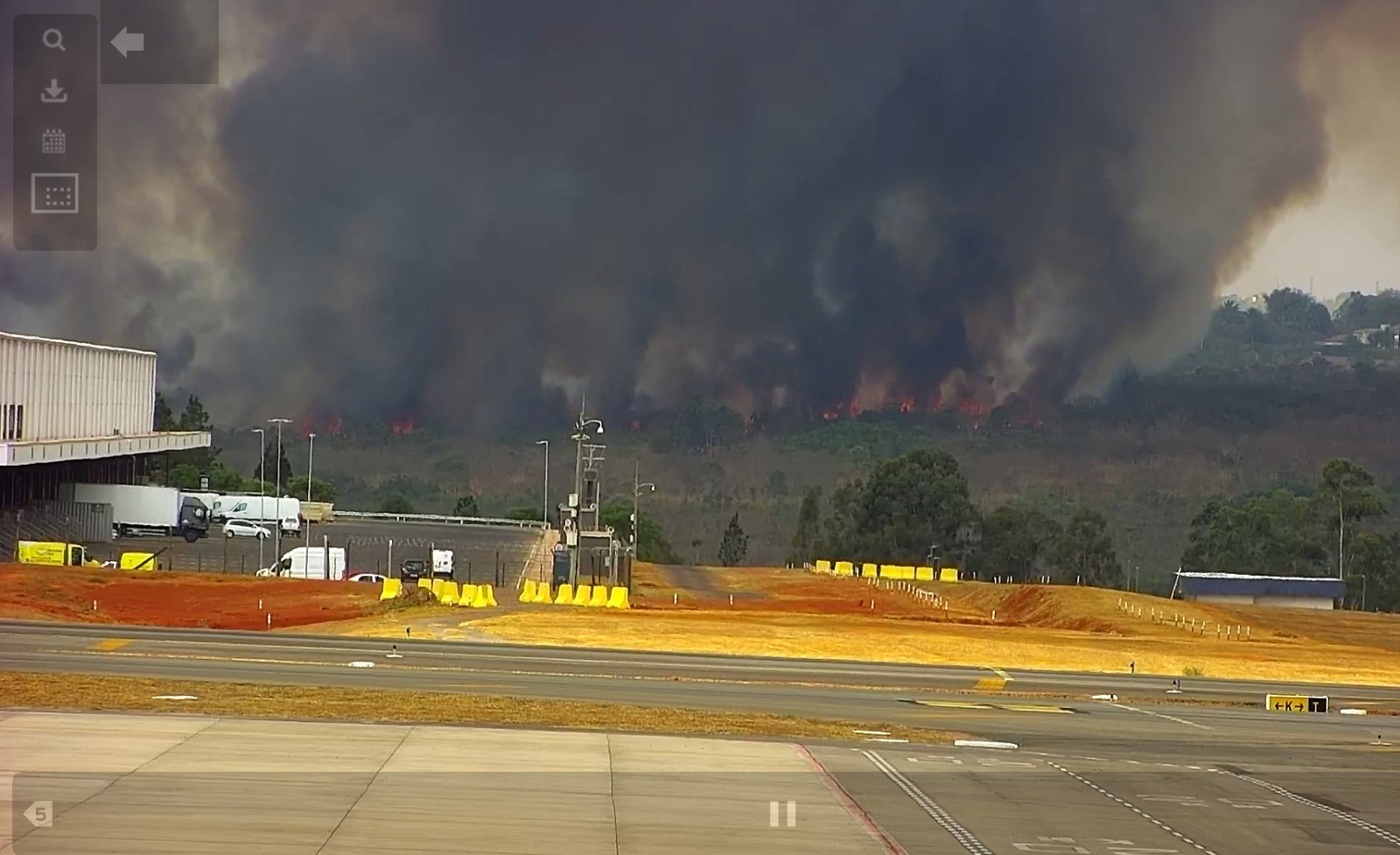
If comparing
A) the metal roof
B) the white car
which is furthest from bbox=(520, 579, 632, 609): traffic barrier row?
the metal roof

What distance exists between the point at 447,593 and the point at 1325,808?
5540 cm

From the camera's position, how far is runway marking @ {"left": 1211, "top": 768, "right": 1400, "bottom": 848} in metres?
31.2

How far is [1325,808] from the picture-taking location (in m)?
34.0

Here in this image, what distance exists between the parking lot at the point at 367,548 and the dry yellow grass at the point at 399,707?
55117mm

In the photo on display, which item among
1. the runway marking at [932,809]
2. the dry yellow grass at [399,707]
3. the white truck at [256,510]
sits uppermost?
the white truck at [256,510]

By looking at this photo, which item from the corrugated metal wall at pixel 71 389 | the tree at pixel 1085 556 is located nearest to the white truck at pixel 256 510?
the corrugated metal wall at pixel 71 389

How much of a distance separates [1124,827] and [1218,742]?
51.8ft

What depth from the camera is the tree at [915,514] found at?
7579 inches

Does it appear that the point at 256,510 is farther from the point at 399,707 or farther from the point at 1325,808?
the point at 1325,808

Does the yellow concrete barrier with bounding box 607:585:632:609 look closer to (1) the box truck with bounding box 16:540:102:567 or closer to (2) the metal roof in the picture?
(1) the box truck with bounding box 16:540:102:567

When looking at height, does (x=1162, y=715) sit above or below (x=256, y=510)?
below

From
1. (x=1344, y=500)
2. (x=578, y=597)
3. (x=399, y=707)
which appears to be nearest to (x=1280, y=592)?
(x=1344, y=500)

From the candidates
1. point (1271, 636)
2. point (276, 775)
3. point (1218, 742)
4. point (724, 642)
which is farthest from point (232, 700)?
point (1271, 636)

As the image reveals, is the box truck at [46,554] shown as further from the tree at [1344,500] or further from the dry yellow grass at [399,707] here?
the tree at [1344,500]
